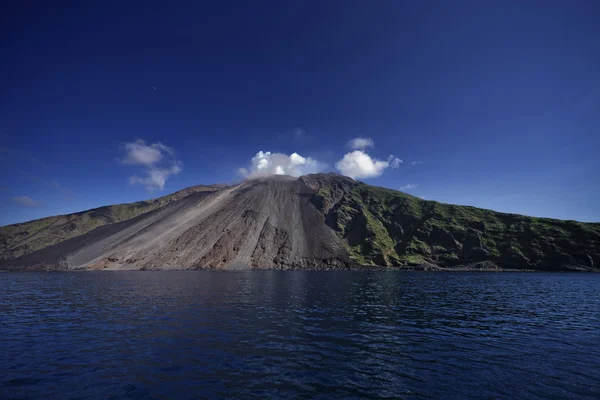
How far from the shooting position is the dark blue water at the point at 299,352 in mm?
12570

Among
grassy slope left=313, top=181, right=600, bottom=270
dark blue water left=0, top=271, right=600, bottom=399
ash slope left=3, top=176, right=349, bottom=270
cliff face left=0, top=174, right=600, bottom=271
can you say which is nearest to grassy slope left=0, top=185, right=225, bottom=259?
cliff face left=0, top=174, right=600, bottom=271

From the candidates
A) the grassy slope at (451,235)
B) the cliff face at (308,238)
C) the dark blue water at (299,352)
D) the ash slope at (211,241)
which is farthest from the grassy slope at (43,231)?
the dark blue water at (299,352)

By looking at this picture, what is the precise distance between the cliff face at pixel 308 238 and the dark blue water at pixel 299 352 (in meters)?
107

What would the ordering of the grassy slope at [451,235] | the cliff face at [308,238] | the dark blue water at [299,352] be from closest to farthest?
the dark blue water at [299,352], the grassy slope at [451,235], the cliff face at [308,238]

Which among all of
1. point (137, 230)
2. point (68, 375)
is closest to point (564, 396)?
point (68, 375)

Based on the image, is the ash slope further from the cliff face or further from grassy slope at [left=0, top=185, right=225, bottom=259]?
grassy slope at [left=0, top=185, right=225, bottom=259]

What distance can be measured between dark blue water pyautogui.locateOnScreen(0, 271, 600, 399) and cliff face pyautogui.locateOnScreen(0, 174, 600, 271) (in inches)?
4216

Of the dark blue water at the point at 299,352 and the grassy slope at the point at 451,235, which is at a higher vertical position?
the grassy slope at the point at 451,235

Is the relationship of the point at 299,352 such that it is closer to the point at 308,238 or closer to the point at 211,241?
the point at 211,241

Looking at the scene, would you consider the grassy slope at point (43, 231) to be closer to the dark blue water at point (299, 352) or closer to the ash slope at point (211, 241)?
the ash slope at point (211, 241)

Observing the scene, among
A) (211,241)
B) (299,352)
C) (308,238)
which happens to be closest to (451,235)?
(308,238)

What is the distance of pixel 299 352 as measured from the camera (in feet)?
57.1

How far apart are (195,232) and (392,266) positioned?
104239mm

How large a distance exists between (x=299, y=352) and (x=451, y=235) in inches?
5997
